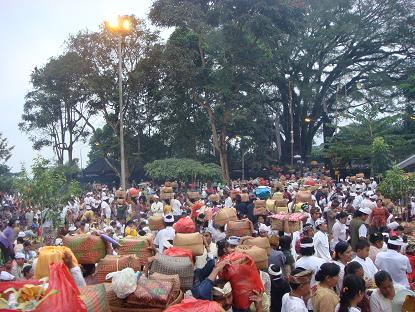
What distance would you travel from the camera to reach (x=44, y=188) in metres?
14.2

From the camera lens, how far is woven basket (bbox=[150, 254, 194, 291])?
5434 millimetres

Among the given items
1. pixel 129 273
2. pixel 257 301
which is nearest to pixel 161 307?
pixel 129 273

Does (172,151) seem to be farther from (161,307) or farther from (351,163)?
(161,307)

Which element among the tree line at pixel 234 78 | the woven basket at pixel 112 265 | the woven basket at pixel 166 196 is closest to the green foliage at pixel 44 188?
the woven basket at pixel 166 196

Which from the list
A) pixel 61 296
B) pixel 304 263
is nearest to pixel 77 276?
pixel 61 296

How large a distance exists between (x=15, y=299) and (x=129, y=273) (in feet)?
3.51

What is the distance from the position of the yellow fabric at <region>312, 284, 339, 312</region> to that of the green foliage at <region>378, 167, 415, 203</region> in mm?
14768

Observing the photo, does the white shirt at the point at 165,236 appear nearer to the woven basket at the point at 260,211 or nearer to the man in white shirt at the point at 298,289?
the woven basket at the point at 260,211

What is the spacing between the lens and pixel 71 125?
44.2 metres

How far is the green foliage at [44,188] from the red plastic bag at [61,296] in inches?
428

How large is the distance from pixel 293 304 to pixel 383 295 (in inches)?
38.4

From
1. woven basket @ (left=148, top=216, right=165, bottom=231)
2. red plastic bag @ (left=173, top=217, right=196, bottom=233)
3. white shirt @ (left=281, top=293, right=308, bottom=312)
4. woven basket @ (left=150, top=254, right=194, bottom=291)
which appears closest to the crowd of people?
white shirt @ (left=281, top=293, right=308, bottom=312)

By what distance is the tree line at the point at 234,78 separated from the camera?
1281 inches

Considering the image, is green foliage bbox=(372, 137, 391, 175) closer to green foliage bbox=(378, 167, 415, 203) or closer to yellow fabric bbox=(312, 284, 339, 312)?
green foliage bbox=(378, 167, 415, 203)
